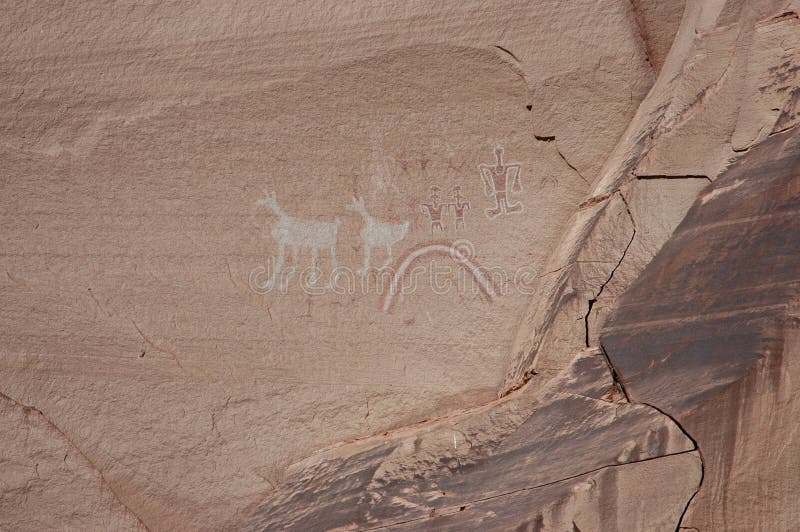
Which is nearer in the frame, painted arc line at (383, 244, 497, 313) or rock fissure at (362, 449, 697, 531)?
rock fissure at (362, 449, 697, 531)

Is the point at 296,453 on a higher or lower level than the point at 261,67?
lower

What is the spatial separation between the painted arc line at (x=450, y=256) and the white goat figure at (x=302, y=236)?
19 cm

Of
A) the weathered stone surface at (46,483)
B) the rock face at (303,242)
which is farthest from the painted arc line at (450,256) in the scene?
the weathered stone surface at (46,483)

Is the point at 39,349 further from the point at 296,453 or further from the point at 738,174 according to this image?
the point at 738,174

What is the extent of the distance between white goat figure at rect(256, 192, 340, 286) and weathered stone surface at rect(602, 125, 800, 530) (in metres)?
0.90

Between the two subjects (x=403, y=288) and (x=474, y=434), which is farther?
(x=403, y=288)

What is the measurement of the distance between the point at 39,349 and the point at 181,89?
3.02ft

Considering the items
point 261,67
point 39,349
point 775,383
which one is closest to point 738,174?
point 775,383

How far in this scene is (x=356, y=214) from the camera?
7.27ft

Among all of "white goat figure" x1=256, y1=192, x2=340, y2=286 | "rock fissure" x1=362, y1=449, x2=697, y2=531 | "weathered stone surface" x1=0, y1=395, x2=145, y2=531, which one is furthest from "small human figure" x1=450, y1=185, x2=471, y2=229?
"weathered stone surface" x1=0, y1=395, x2=145, y2=531

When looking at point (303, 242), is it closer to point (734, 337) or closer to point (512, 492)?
point (512, 492)

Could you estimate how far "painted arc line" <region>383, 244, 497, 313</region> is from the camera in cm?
216

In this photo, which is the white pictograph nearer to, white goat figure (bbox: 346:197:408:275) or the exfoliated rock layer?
the exfoliated rock layer

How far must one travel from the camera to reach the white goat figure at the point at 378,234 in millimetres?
2195
